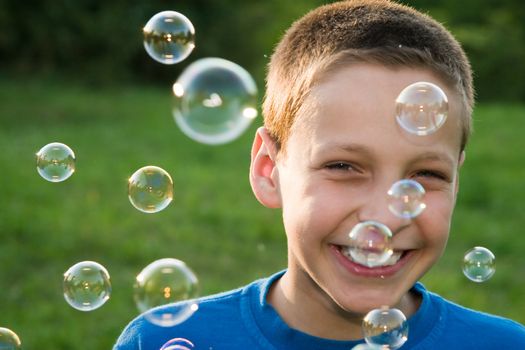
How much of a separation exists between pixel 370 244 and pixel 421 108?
0.33 meters

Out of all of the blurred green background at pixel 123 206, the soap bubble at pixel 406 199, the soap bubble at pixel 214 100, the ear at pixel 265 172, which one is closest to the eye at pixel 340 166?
the soap bubble at pixel 406 199

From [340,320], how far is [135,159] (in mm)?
7110

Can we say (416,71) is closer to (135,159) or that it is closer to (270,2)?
(135,159)

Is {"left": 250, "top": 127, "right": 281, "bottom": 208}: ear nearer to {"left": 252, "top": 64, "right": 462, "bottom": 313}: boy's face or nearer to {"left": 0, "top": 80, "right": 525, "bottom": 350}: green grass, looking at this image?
{"left": 252, "top": 64, "right": 462, "bottom": 313}: boy's face

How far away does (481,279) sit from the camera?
9.82 ft

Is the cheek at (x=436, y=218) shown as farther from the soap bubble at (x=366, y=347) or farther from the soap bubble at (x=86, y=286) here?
the soap bubble at (x=86, y=286)

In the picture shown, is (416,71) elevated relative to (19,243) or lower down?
elevated

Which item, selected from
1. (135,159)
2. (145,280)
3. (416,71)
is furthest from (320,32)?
(135,159)

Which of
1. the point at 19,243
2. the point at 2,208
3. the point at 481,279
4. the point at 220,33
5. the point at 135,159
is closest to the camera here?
the point at 481,279

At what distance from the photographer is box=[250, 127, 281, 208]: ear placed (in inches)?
98.5

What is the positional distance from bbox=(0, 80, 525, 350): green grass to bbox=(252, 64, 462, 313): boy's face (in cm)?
278

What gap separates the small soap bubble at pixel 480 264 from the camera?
297cm

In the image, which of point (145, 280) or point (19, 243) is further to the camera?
point (19, 243)

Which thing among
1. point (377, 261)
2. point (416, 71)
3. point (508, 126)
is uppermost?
point (416, 71)
